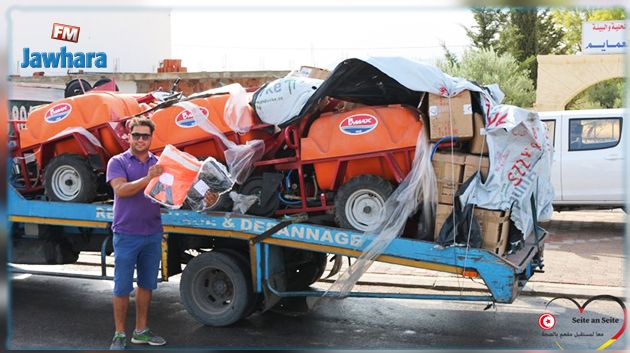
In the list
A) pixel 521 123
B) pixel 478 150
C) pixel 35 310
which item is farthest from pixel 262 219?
pixel 35 310

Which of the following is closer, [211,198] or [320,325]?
[211,198]

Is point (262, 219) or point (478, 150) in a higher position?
point (478, 150)

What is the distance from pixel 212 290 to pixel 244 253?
18.3 inches

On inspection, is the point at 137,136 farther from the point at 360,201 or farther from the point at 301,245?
the point at 360,201

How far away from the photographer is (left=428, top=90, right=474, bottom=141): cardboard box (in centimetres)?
582

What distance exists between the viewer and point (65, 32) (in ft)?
35.3

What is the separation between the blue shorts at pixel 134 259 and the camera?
5500mm

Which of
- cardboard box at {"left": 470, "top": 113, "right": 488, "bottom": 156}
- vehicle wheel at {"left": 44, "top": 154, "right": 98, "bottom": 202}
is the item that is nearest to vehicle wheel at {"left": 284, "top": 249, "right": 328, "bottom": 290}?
cardboard box at {"left": 470, "top": 113, "right": 488, "bottom": 156}

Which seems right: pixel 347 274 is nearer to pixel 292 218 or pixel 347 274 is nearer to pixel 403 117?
pixel 292 218

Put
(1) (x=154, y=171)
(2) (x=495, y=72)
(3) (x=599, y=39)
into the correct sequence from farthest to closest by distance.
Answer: (3) (x=599, y=39) < (2) (x=495, y=72) < (1) (x=154, y=171)

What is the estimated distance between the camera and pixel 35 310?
7281 millimetres

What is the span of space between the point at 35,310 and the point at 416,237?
4.12 metres

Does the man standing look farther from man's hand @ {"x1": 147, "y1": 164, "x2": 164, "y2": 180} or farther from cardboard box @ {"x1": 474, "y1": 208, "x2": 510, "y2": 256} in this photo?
cardboard box @ {"x1": 474, "y1": 208, "x2": 510, "y2": 256}

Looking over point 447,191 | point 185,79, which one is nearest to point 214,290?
point 447,191
